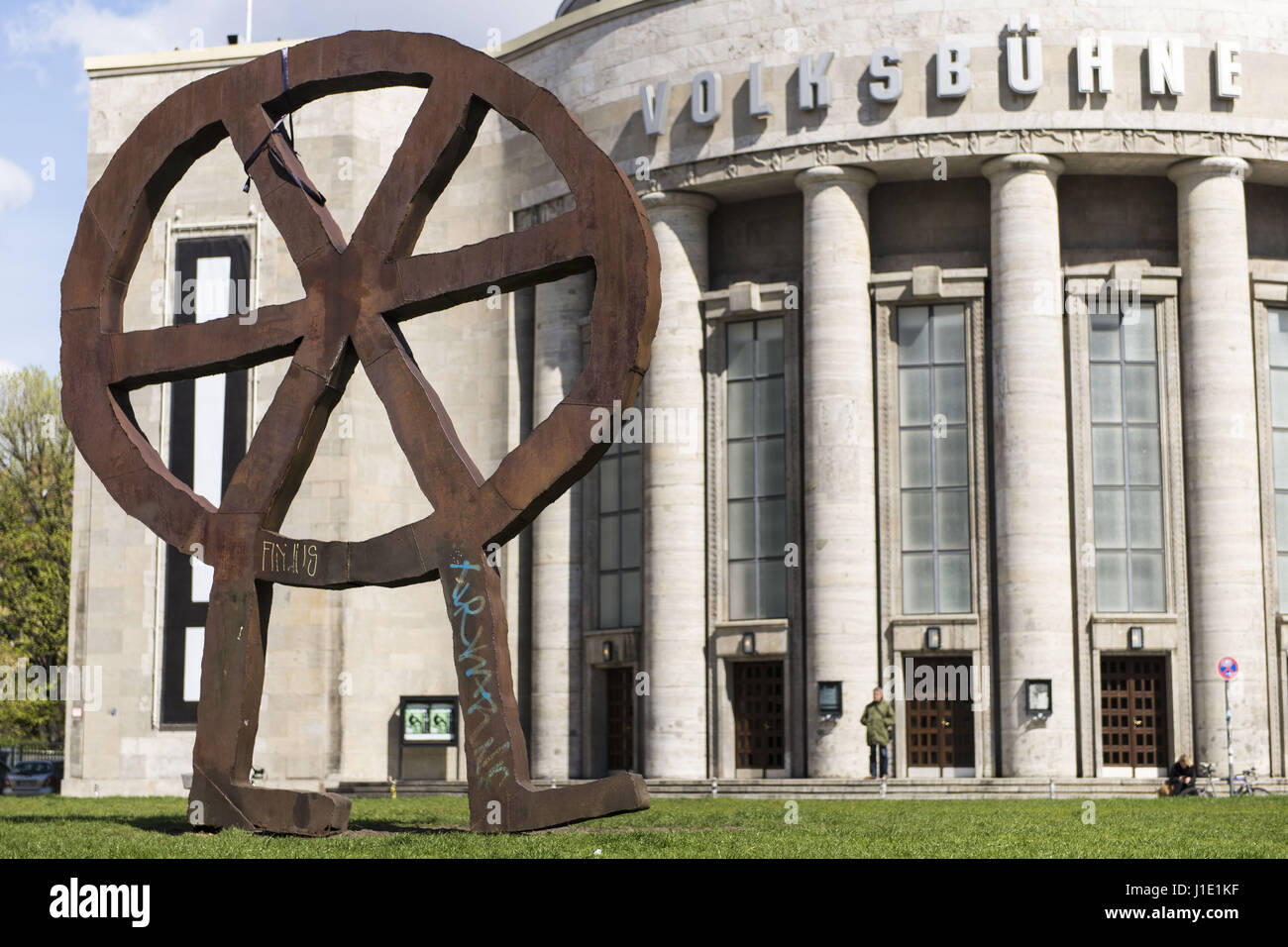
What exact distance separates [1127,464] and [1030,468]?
9.68 ft

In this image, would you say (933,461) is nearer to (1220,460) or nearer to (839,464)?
(839,464)

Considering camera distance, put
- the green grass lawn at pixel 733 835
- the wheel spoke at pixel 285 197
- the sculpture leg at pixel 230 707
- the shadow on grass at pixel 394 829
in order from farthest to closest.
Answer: the wheel spoke at pixel 285 197, the sculpture leg at pixel 230 707, the shadow on grass at pixel 394 829, the green grass lawn at pixel 733 835

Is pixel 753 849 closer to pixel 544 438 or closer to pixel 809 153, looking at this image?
pixel 544 438

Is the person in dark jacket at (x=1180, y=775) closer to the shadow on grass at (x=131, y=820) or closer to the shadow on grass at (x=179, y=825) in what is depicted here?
the shadow on grass at (x=179, y=825)

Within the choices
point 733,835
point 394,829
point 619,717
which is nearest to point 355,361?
point 394,829

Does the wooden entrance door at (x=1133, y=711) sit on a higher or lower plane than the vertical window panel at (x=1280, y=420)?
lower

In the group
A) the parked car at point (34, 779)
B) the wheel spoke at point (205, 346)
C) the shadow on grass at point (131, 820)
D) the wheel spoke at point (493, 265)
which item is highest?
the wheel spoke at point (493, 265)

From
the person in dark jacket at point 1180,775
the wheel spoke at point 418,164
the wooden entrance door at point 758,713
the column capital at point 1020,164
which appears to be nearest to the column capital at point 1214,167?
the column capital at point 1020,164

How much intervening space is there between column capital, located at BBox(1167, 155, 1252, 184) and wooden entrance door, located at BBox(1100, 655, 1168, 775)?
1128 centimetres

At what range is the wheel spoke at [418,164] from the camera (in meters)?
20.0

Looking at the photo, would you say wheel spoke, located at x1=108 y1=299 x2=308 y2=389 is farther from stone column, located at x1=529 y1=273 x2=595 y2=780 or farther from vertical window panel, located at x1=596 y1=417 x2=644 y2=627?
vertical window panel, located at x1=596 y1=417 x2=644 y2=627

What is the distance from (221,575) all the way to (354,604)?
24.3 m

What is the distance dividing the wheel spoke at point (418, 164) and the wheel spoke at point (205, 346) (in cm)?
138
